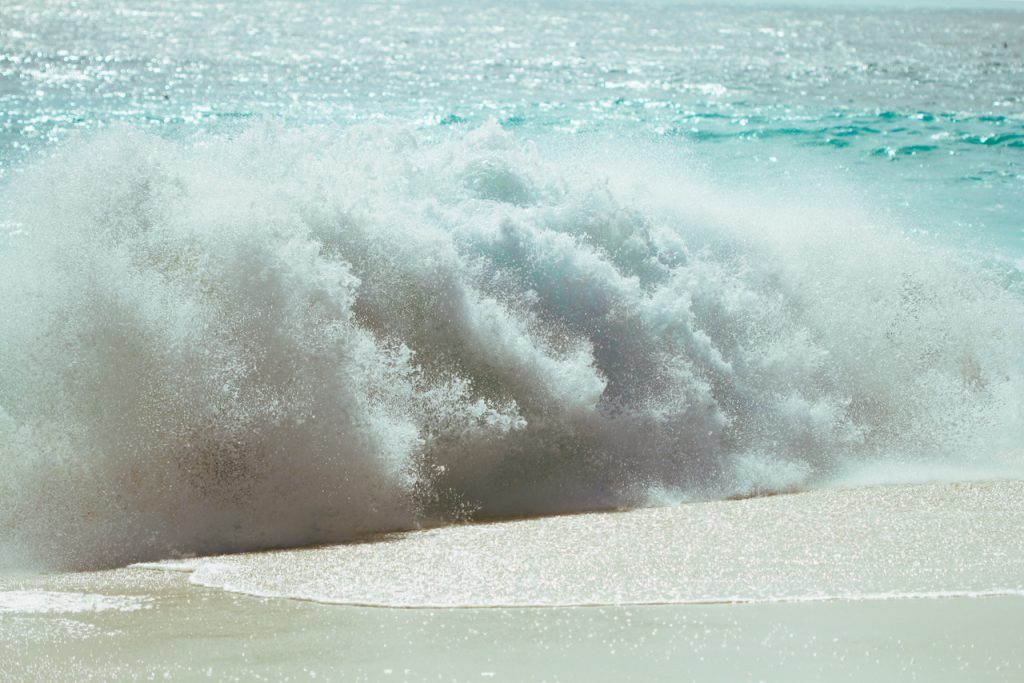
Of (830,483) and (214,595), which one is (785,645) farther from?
(830,483)

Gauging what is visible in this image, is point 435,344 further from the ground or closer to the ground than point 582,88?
closer to the ground

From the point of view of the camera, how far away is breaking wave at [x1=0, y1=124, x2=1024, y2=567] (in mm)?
5332

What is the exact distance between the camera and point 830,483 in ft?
19.7

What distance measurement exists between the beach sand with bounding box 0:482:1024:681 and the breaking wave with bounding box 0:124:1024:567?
53 cm

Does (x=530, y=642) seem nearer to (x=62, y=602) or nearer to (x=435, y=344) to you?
(x=62, y=602)

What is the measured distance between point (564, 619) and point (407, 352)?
2.26 m

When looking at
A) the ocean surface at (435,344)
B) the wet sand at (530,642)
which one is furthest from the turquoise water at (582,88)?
the wet sand at (530,642)

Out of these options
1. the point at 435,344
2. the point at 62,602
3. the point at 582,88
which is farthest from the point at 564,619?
the point at 582,88

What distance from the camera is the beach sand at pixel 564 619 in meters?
3.54

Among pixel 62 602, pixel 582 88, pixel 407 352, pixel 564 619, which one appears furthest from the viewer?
pixel 582 88

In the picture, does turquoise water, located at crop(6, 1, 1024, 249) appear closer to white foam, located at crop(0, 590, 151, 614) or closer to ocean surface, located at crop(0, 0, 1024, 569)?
ocean surface, located at crop(0, 0, 1024, 569)

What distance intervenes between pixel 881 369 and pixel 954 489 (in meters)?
1.41

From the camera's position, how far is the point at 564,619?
12.9ft

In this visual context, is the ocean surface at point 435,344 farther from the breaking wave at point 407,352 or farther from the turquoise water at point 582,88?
the turquoise water at point 582,88
